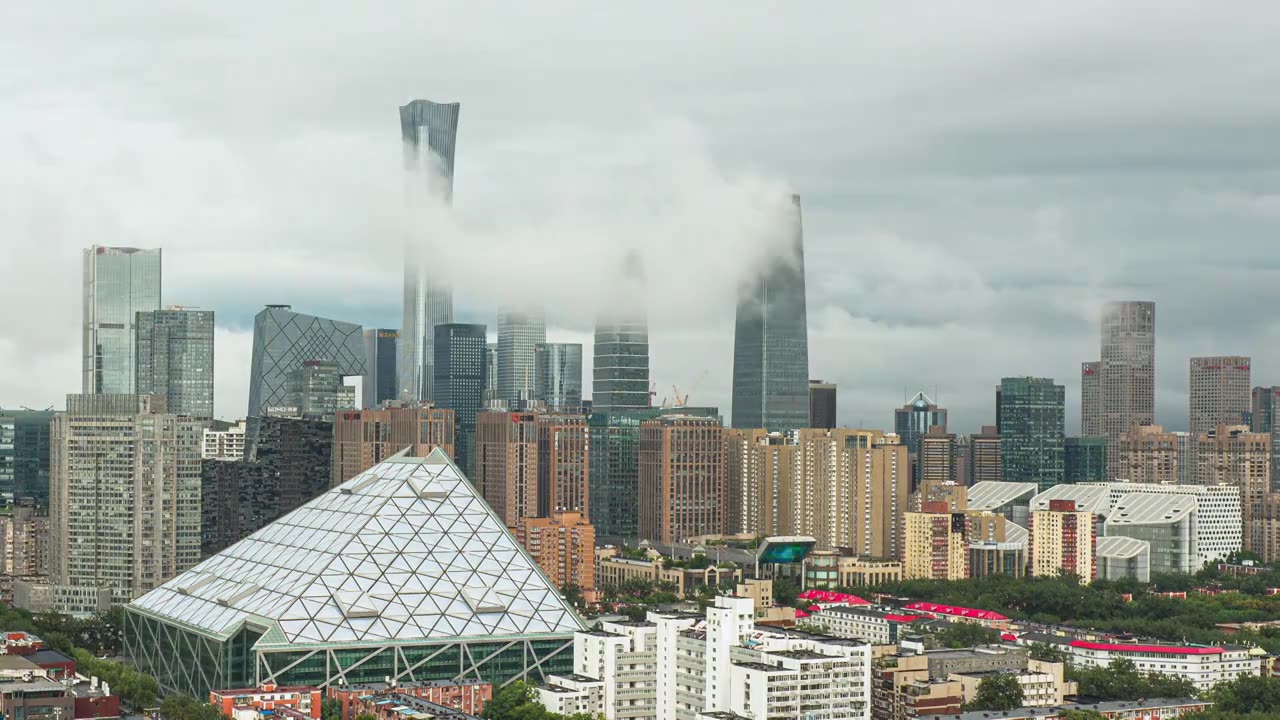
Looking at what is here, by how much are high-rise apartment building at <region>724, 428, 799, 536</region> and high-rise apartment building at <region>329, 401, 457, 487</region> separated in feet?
106

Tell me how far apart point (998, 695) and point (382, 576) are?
98.6 ft

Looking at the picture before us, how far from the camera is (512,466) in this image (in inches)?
7160

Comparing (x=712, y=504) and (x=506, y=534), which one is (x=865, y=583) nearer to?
(x=712, y=504)

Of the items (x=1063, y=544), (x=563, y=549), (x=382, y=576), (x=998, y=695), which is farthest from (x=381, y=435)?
(x=998, y=695)

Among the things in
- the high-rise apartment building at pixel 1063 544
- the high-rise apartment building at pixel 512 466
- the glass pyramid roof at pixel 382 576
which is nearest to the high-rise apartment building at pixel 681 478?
the high-rise apartment building at pixel 512 466

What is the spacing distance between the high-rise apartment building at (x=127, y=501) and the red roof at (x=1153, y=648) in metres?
70.5

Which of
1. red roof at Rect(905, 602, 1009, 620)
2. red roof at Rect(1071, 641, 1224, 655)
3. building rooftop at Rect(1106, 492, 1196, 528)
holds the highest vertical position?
building rooftop at Rect(1106, 492, 1196, 528)

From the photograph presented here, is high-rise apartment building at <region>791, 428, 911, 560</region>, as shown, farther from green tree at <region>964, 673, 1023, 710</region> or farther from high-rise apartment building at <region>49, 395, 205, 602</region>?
green tree at <region>964, 673, 1023, 710</region>

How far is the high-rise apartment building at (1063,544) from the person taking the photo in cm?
15988

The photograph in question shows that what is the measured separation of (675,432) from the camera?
7500 inches

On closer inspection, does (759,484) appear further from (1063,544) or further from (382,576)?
(382,576)

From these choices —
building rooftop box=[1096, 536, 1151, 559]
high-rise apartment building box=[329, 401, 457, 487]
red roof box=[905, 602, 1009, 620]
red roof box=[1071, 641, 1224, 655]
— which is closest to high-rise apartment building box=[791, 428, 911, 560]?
building rooftop box=[1096, 536, 1151, 559]

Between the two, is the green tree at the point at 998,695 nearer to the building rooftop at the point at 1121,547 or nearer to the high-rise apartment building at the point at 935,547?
the high-rise apartment building at the point at 935,547

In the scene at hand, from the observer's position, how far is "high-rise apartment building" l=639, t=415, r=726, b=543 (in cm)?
18962
